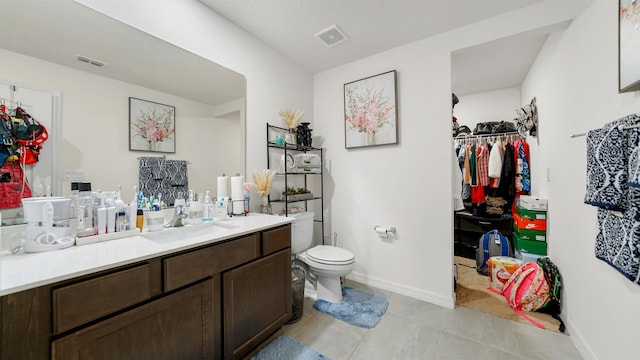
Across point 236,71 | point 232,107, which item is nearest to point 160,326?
point 232,107

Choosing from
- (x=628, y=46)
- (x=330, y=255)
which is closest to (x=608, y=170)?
(x=628, y=46)

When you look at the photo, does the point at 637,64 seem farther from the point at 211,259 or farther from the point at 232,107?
the point at 232,107

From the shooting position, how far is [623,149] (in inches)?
44.7

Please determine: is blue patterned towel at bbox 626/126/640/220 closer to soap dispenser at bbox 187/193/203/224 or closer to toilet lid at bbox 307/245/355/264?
toilet lid at bbox 307/245/355/264

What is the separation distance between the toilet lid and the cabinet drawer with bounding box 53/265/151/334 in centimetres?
131

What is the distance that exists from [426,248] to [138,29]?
2.79 m

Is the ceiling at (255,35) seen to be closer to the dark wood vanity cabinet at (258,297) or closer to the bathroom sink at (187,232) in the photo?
the bathroom sink at (187,232)

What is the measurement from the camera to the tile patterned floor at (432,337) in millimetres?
1537

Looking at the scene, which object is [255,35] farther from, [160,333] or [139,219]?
[160,333]

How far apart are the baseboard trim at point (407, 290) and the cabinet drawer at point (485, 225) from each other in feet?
4.83

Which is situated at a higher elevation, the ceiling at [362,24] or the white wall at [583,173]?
the ceiling at [362,24]

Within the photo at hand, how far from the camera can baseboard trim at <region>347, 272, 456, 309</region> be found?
2111 millimetres

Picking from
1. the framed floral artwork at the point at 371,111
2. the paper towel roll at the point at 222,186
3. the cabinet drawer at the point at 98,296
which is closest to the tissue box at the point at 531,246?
the framed floral artwork at the point at 371,111

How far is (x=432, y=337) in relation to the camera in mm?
1706
